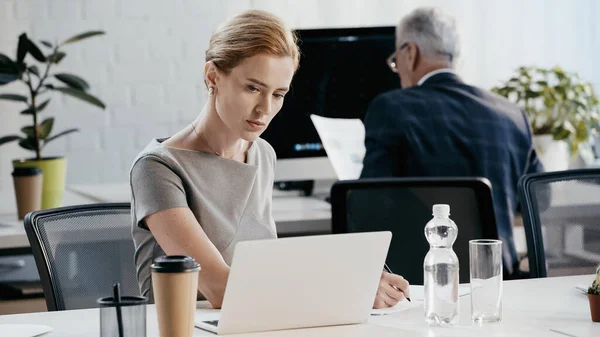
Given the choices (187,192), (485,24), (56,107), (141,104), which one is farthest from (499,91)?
(187,192)

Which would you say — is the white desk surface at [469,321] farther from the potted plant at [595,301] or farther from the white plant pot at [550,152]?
the white plant pot at [550,152]

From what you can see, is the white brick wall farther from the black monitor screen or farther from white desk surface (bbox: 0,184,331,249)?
the black monitor screen

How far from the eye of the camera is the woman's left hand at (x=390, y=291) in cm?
162

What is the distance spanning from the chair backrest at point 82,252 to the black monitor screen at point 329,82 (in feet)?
3.94

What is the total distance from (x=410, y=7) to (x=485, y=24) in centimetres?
35

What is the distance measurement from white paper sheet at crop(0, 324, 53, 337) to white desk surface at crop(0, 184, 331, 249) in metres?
1.09

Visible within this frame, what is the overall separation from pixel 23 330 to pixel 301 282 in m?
0.43

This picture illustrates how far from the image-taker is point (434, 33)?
114 inches

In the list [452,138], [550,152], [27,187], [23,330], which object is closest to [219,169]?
[23,330]

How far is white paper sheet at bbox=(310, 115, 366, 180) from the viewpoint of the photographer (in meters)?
2.95

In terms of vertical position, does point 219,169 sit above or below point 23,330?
above

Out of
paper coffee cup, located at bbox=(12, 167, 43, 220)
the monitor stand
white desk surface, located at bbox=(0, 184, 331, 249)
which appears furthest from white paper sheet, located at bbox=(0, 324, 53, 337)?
the monitor stand

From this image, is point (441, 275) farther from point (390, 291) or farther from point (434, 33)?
point (434, 33)

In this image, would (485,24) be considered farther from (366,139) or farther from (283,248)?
(283,248)
